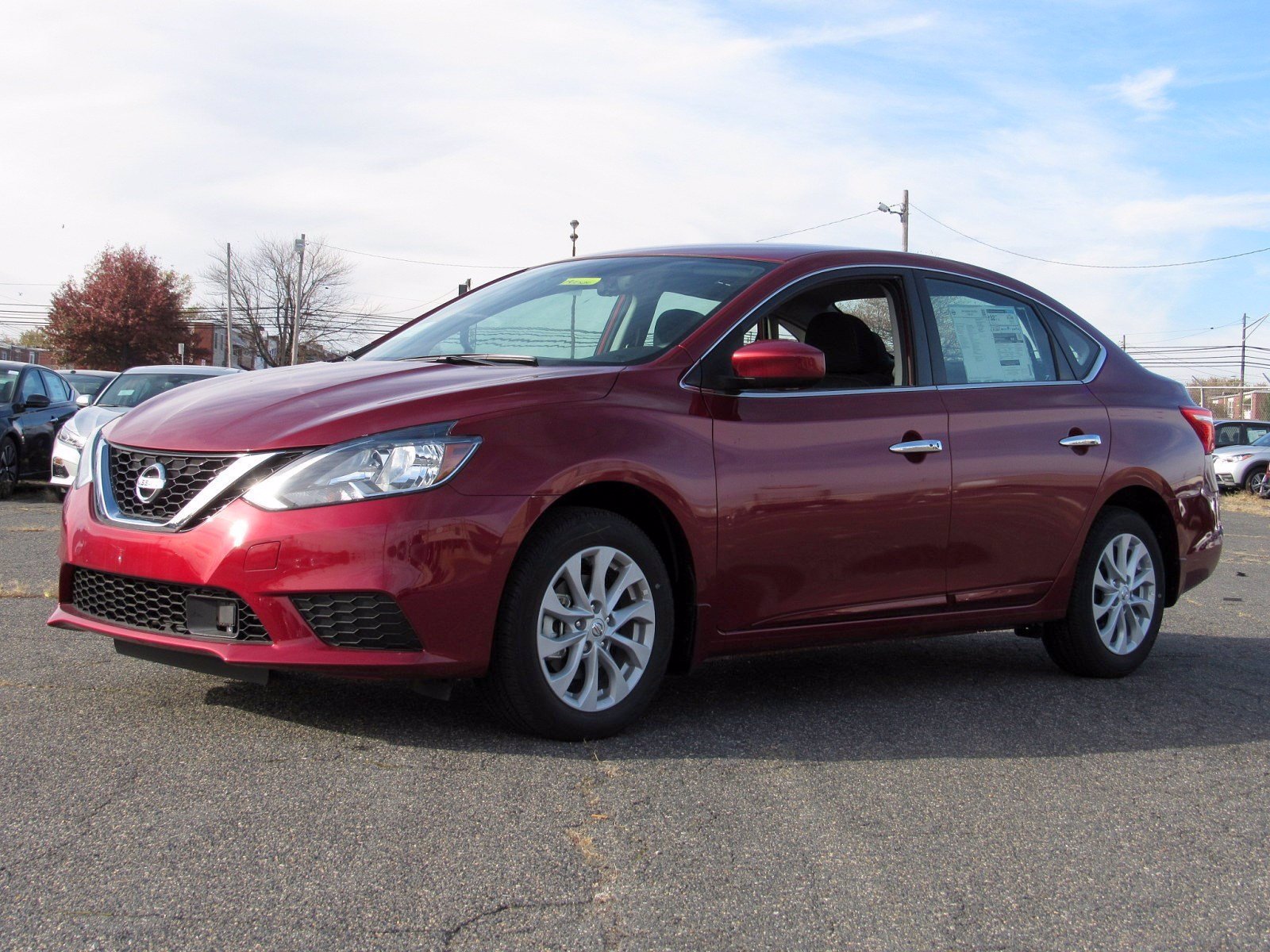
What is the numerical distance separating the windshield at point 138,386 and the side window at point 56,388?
841 millimetres

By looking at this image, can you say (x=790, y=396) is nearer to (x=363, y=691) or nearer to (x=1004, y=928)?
(x=363, y=691)

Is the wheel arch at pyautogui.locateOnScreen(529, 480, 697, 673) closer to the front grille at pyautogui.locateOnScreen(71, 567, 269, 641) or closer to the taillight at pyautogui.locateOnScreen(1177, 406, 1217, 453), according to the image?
the front grille at pyautogui.locateOnScreen(71, 567, 269, 641)

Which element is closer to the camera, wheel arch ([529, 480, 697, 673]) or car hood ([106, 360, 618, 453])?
car hood ([106, 360, 618, 453])

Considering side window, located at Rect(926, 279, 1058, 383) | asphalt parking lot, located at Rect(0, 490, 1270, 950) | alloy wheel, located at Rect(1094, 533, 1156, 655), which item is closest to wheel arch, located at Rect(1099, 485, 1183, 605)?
alloy wheel, located at Rect(1094, 533, 1156, 655)

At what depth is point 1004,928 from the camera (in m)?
2.97

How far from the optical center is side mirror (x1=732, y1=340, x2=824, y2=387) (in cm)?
459

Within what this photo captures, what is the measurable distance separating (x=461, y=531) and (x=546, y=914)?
132cm

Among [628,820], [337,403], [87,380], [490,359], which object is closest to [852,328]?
[490,359]

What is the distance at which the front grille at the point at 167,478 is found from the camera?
400cm

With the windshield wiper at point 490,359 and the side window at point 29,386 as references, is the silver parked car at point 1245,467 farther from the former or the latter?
the windshield wiper at point 490,359

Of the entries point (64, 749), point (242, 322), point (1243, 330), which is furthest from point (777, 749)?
point (1243, 330)

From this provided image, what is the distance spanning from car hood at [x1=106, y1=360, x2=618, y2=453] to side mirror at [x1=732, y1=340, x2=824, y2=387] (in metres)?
0.45

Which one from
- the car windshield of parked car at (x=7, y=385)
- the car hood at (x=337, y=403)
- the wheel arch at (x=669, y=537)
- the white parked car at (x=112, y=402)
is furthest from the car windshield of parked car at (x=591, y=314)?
the car windshield of parked car at (x=7, y=385)

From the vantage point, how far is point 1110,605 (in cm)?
600
